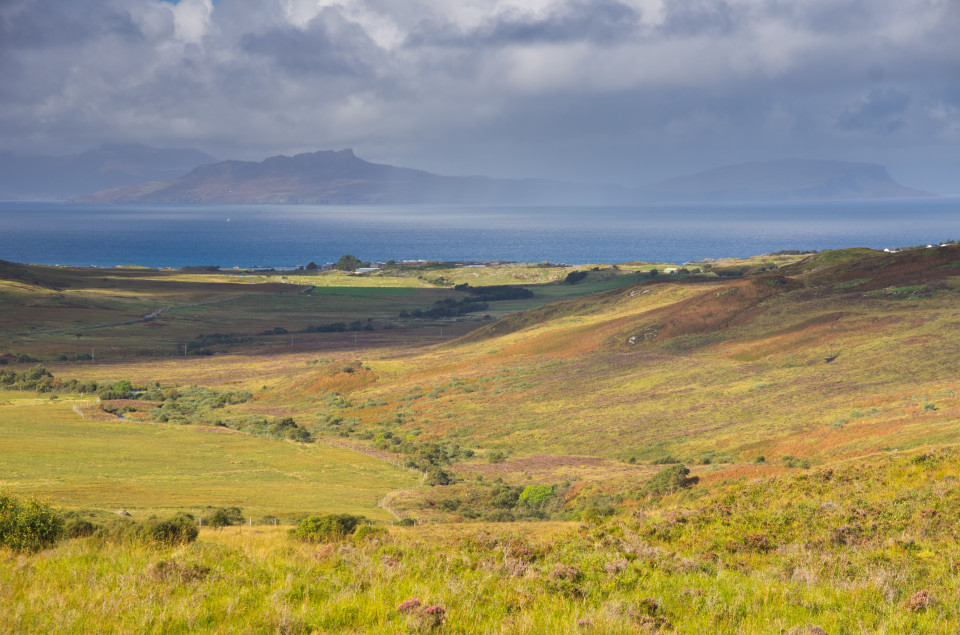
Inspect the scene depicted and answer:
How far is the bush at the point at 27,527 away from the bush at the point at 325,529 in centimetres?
551

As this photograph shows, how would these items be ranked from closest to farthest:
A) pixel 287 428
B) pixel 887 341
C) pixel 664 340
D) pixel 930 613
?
pixel 930 613
pixel 887 341
pixel 287 428
pixel 664 340

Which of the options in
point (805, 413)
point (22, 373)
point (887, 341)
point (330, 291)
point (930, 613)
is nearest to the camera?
point (930, 613)

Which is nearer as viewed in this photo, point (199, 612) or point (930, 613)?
point (199, 612)

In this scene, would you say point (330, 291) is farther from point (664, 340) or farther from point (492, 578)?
point (492, 578)

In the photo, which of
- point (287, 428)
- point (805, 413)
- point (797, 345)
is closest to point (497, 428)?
point (287, 428)

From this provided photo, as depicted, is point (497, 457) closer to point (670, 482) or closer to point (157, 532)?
point (670, 482)

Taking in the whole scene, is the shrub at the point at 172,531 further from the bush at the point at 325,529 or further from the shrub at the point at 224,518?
the shrub at the point at 224,518

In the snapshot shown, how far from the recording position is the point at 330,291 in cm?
14762

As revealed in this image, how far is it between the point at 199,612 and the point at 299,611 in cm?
90

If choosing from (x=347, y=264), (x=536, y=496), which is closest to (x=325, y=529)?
(x=536, y=496)

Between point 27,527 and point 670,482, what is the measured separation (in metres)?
21.2

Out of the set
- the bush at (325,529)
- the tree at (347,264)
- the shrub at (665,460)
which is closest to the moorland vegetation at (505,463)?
the bush at (325,529)

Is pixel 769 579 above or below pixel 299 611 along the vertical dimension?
below

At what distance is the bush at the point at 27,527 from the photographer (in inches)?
428
